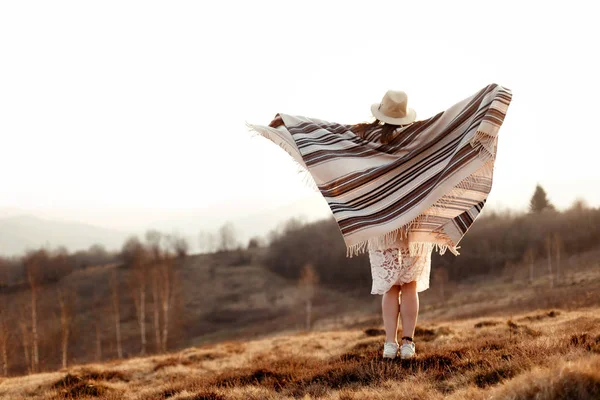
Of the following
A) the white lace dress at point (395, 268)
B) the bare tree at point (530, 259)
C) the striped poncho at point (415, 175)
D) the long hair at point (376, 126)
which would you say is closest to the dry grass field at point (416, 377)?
the white lace dress at point (395, 268)

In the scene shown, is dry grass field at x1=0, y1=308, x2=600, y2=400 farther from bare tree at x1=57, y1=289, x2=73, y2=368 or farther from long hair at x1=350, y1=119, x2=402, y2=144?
bare tree at x1=57, y1=289, x2=73, y2=368

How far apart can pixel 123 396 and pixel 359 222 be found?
3145mm

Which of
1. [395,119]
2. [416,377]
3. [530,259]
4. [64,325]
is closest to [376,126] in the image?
[395,119]

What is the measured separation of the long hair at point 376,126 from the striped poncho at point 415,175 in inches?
2.2

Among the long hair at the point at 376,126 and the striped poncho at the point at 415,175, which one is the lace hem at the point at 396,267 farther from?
the long hair at the point at 376,126

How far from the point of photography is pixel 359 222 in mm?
5945

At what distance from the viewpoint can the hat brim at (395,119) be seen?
6.03 meters

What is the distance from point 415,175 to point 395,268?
97cm

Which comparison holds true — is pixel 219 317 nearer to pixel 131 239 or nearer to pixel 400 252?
pixel 131 239

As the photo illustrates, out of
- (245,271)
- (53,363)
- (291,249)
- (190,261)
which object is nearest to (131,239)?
(190,261)

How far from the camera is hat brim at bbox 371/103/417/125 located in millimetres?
6027

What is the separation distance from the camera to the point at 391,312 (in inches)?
235

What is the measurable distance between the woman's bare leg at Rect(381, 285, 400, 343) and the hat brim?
5.61 feet

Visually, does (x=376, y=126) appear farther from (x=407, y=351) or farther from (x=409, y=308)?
(x=407, y=351)
